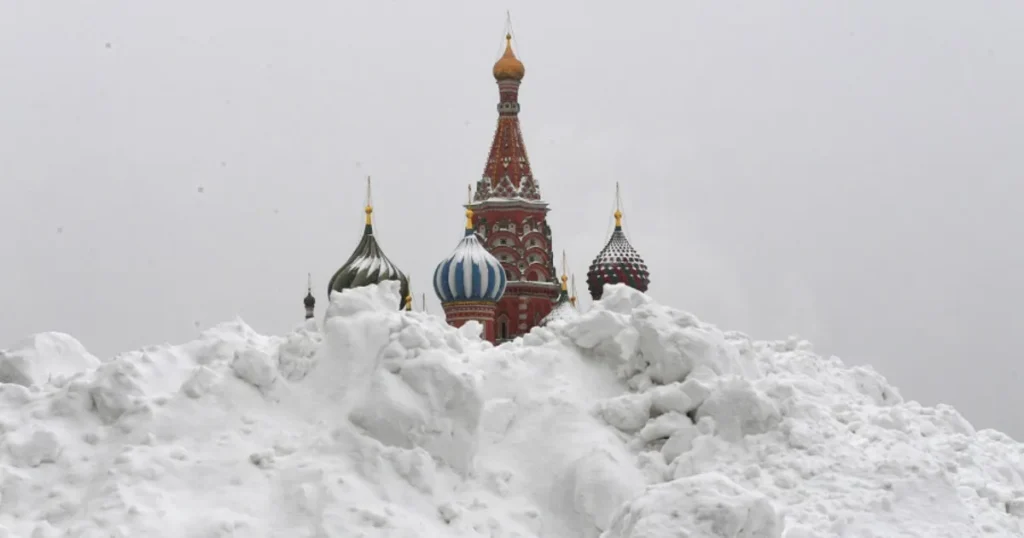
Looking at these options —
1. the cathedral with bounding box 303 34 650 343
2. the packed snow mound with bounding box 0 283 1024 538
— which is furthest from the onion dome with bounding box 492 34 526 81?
the packed snow mound with bounding box 0 283 1024 538

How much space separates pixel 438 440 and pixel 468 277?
17.7m

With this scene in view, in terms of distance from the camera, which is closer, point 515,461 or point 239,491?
point 239,491

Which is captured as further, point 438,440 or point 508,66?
point 508,66

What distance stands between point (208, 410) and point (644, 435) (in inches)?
115

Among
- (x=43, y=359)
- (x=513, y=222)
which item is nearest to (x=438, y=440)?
(x=43, y=359)

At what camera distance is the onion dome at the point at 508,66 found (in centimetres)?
3316

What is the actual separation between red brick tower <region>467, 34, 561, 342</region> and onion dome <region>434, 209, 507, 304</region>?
4.58m

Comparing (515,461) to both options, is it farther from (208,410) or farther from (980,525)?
(980,525)

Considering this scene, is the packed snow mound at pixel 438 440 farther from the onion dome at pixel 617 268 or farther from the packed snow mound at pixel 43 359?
the onion dome at pixel 617 268

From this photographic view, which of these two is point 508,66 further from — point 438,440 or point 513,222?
point 438,440

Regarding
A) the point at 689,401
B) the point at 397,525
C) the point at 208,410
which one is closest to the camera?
the point at 397,525

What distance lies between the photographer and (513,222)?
32.9 metres

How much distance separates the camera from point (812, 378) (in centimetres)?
1200

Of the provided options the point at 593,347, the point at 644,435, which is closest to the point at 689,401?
the point at 644,435
